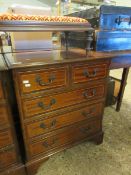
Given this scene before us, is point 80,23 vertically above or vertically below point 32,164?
above

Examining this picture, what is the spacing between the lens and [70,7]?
8.25 ft

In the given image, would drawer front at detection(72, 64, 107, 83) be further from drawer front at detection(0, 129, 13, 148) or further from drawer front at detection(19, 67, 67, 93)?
drawer front at detection(0, 129, 13, 148)

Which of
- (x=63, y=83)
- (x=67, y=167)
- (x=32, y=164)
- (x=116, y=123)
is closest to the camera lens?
(x=63, y=83)

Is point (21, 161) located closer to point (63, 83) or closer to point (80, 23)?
point (63, 83)

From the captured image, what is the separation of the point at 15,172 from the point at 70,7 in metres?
2.57

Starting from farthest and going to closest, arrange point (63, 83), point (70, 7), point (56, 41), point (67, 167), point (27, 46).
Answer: point (70, 7) < point (56, 41) < point (27, 46) < point (67, 167) < point (63, 83)

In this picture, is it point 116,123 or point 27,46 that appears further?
point 116,123

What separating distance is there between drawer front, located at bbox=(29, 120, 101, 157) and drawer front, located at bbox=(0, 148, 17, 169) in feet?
0.40

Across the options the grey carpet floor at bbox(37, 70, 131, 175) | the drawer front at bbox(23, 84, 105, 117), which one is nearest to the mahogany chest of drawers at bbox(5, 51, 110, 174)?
the drawer front at bbox(23, 84, 105, 117)

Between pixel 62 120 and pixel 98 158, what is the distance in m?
0.52

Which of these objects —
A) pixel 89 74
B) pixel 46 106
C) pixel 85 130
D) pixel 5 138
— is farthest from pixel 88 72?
pixel 5 138

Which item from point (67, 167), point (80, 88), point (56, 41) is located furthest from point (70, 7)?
point (67, 167)

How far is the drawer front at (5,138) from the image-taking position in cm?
89

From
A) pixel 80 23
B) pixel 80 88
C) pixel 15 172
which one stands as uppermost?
pixel 80 23
